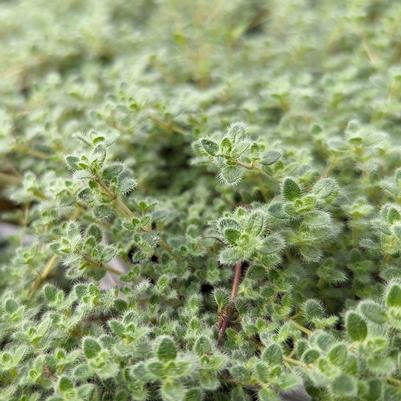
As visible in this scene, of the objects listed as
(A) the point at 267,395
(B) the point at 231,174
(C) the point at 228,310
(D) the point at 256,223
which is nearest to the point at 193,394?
(A) the point at 267,395

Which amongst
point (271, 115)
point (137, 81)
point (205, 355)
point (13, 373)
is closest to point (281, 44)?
point (271, 115)

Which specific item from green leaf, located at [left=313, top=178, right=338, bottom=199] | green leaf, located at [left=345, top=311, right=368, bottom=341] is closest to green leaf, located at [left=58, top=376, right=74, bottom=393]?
green leaf, located at [left=345, top=311, right=368, bottom=341]

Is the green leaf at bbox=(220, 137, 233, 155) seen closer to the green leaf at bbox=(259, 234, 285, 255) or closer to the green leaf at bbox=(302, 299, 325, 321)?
the green leaf at bbox=(259, 234, 285, 255)

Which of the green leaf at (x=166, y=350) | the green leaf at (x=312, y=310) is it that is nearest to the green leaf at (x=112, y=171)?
the green leaf at (x=166, y=350)

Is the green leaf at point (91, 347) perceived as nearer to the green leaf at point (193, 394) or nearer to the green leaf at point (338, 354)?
the green leaf at point (193, 394)

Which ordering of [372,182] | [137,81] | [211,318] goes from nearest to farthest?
[211,318] → [372,182] → [137,81]

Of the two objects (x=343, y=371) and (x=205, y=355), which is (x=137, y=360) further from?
(x=343, y=371)

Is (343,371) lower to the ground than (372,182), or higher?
higher
